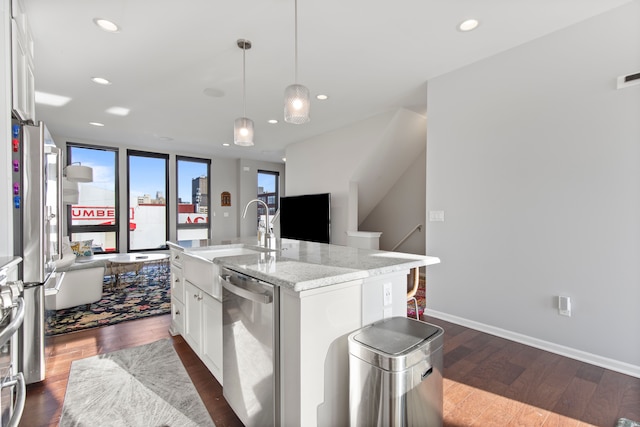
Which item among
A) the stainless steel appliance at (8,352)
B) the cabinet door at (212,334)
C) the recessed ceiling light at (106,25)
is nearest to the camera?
the stainless steel appliance at (8,352)

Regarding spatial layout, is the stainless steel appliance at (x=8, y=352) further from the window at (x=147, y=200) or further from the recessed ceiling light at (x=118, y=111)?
the window at (x=147, y=200)

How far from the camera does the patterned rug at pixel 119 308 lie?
311 cm

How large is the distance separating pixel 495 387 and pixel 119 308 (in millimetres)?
4003

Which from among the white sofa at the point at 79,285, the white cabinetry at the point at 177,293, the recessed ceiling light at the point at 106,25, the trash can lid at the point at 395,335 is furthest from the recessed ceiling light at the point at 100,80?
the trash can lid at the point at 395,335

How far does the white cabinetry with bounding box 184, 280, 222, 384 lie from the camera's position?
1.86 m

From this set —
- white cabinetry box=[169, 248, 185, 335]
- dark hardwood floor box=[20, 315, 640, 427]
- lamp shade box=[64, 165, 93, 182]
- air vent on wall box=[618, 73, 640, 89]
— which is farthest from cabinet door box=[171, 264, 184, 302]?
air vent on wall box=[618, 73, 640, 89]

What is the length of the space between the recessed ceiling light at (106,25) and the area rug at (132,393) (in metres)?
2.66

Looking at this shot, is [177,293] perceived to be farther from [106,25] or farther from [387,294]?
[106,25]

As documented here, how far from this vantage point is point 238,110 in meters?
4.30

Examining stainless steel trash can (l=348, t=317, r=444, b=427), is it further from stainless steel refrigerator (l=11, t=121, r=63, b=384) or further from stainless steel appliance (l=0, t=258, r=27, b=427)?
stainless steel refrigerator (l=11, t=121, r=63, b=384)

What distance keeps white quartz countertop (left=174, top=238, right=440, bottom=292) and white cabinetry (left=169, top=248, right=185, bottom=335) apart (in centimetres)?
100

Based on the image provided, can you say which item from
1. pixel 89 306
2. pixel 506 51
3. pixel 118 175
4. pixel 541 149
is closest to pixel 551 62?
Answer: pixel 506 51

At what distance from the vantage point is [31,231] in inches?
78.1

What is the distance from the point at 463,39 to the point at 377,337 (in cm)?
261
